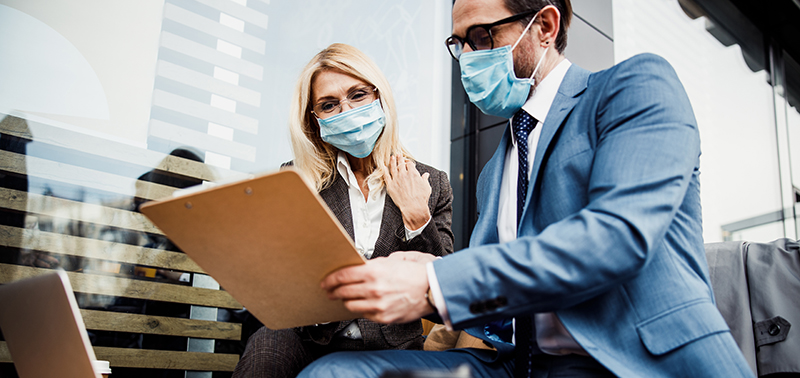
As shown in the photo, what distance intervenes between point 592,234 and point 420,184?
1.11 metres

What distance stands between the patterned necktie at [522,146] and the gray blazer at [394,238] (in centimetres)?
66

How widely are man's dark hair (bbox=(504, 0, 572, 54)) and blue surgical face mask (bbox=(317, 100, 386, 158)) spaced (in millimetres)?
800

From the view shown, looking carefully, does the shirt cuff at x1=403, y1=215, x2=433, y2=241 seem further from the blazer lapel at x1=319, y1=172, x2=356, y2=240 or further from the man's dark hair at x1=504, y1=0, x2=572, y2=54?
the man's dark hair at x1=504, y1=0, x2=572, y2=54

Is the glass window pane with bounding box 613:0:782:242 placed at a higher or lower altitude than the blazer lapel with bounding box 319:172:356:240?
higher

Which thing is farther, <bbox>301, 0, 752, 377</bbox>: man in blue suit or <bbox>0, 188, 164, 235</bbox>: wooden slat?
<bbox>0, 188, 164, 235</bbox>: wooden slat

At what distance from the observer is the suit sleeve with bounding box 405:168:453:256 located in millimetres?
1765

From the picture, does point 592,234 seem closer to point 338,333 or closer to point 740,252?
point 338,333

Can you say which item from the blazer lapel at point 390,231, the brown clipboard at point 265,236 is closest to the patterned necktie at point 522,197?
the brown clipboard at point 265,236

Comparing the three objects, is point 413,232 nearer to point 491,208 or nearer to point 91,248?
point 491,208

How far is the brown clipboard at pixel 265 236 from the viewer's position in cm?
71

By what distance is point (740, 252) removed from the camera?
154cm

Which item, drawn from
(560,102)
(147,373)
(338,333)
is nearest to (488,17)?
(560,102)

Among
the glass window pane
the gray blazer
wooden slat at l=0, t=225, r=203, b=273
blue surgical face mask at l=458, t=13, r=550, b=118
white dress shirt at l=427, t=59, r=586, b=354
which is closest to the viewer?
white dress shirt at l=427, t=59, r=586, b=354

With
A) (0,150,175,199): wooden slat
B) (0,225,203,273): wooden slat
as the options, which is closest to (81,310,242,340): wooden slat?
(0,225,203,273): wooden slat
